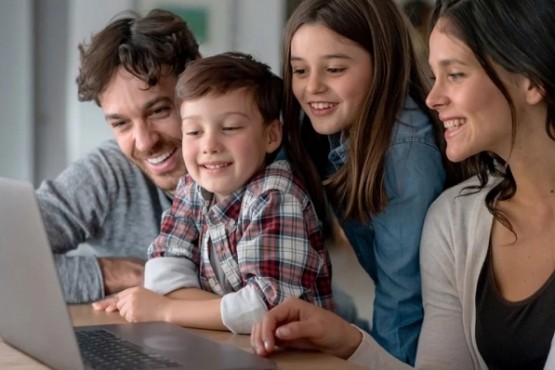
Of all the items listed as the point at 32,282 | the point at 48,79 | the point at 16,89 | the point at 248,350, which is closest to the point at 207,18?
the point at 48,79

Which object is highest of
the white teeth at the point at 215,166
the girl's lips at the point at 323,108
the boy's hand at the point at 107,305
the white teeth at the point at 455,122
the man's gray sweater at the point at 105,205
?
the girl's lips at the point at 323,108

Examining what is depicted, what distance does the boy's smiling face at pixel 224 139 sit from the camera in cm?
168

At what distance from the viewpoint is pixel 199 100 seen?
169 cm

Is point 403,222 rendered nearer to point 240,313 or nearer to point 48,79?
point 240,313

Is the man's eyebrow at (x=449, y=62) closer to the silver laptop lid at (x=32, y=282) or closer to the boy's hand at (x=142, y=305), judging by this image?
the boy's hand at (x=142, y=305)

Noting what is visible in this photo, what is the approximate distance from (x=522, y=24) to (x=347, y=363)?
57 cm

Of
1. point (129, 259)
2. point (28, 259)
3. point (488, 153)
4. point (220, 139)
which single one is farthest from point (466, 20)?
point (129, 259)

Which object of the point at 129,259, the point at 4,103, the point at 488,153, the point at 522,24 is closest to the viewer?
the point at 522,24

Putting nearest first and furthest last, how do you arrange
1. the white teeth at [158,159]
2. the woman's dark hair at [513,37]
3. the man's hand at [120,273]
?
the woman's dark hair at [513,37]
the man's hand at [120,273]
the white teeth at [158,159]

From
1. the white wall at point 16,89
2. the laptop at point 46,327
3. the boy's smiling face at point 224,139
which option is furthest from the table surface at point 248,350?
the white wall at point 16,89

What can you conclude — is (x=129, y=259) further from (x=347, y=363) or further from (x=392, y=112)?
(x=347, y=363)

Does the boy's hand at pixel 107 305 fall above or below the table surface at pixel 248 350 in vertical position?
below

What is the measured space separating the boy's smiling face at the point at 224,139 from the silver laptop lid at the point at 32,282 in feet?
1.53

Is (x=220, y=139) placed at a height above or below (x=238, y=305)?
above
